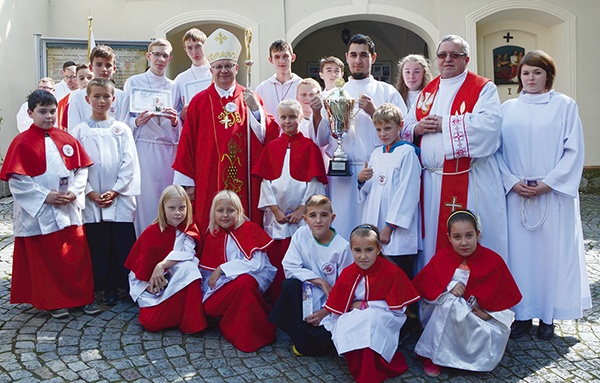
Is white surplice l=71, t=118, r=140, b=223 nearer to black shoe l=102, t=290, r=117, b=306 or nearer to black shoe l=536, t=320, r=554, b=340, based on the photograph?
black shoe l=102, t=290, r=117, b=306

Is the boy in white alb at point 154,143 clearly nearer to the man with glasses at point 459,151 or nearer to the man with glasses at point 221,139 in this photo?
the man with glasses at point 221,139

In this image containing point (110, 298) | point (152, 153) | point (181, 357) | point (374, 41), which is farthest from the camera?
point (374, 41)

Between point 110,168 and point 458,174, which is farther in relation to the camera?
point 110,168

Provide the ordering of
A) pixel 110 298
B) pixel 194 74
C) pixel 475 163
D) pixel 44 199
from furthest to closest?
1. pixel 194 74
2. pixel 110 298
3. pixel 44 199
4. pixel 475 163

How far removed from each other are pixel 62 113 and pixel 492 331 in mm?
4421

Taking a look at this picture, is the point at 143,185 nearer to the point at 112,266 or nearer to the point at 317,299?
the point at 112,266

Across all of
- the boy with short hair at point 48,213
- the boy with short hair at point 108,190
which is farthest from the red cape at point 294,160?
the boy with short hair at point 48,213

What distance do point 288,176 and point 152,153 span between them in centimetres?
152

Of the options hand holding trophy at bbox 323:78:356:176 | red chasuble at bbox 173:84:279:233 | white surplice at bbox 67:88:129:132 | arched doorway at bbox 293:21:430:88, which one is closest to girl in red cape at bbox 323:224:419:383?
hand holding trophy at bbox 323:78:356:176

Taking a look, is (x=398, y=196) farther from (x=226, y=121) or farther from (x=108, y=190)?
(x=108, y=190)

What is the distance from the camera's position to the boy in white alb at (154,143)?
5.97 metres

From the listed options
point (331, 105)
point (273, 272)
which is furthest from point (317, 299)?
point (331, 105)

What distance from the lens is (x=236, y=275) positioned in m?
4.74

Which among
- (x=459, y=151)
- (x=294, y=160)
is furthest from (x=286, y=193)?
(x=459, y=151)
